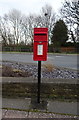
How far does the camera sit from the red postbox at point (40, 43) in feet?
9.75

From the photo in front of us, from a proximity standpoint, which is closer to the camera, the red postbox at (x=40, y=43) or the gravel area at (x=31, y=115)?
the gravel area at (x=31, y=115)

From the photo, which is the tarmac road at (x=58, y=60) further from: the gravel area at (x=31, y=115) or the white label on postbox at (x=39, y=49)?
the gravel area at (x=31, y=115)

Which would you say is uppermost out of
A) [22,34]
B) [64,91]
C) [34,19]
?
[34,19]

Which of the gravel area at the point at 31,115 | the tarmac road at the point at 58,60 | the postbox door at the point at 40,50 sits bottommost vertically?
the gravel area at the point at 31,115

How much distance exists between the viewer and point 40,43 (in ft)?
9.91

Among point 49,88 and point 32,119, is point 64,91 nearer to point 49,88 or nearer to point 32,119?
point 49,88

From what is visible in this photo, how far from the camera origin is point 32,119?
2.56 m

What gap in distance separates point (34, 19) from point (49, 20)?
4.12 metres

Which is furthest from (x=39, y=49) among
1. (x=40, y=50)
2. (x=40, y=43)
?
(x=40, y=43)

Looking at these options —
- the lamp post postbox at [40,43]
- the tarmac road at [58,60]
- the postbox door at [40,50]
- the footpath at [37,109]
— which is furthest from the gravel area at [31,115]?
the tarmac road at [58,60]

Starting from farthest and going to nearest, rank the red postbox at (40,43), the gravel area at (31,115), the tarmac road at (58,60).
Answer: the tarmac road at (58,60), the red postbox at (40,43), the gravel area at (31,115)

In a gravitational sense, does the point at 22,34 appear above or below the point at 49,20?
below

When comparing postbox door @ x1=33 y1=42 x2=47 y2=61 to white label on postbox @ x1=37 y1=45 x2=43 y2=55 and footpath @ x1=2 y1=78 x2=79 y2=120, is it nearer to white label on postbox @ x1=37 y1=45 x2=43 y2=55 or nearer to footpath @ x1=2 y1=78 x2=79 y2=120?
white label on postbox @ x1=37 y1=45 x2=43 y2=55

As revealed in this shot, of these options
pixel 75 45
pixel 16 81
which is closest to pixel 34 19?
pixel 75 45
